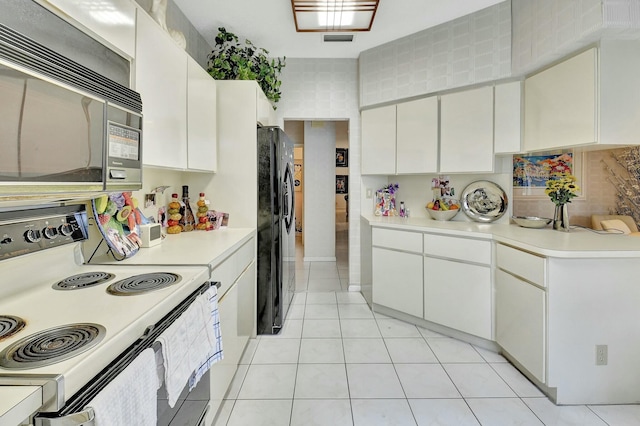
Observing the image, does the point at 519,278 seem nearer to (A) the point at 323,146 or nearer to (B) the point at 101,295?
(B) the point at 101,295

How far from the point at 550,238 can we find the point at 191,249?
2271 millimetres

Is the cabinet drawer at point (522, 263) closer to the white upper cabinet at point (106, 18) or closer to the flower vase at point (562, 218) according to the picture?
the flower vase at point (562, 218)

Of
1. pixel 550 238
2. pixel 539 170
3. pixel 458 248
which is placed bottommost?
pixel 458 248

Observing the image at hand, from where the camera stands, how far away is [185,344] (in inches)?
43.4

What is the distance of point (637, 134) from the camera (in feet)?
6.60

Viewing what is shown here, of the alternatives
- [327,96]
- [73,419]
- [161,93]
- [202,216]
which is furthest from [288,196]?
[73,419]

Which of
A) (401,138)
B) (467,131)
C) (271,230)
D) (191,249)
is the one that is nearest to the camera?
(191,249)

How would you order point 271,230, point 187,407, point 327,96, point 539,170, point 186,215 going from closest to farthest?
point 187,407 < point 186,215 < point 271,230 < point 539,170 < point 327,96

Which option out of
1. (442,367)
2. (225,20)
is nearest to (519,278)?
(442,367)

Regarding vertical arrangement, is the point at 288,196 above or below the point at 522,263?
above

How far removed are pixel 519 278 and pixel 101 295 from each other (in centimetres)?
228

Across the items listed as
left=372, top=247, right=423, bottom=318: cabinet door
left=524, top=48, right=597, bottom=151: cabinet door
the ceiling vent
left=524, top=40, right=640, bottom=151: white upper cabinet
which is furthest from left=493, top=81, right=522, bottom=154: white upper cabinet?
the ceiling vent

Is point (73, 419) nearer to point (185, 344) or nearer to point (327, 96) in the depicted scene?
point (185, 344)

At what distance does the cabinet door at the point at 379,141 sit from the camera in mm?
3354
